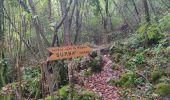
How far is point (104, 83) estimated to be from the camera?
8516 mm

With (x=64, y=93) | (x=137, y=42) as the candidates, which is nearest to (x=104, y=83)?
(x=64, y=93)

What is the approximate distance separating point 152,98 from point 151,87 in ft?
1.68

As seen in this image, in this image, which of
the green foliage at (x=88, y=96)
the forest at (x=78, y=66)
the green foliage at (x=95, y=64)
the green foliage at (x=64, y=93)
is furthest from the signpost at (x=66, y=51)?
the green foliage at (x=95, y=64)

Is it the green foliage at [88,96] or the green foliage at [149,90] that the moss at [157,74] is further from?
the green foliage at [88,96]

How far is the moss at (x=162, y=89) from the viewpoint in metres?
6.85

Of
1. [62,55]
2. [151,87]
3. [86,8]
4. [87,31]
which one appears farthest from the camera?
[87,31]

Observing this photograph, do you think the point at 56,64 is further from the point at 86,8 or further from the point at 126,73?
the point at 86,8

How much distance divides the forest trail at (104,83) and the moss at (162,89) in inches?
38.8

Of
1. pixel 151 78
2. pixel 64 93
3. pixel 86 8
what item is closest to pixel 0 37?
pixel 64 93

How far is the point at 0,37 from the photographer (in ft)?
31.8

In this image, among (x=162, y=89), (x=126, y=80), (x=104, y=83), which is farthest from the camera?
(x=104, y=83)

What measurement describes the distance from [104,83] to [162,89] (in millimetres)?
2059

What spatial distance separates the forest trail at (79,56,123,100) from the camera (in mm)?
7563

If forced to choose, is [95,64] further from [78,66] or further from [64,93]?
[64,93]
